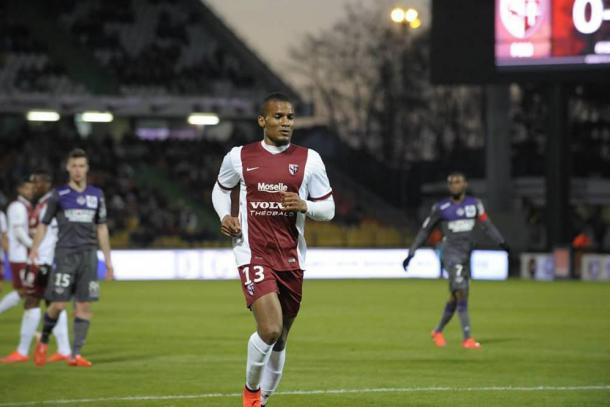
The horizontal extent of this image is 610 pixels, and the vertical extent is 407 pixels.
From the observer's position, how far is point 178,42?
176ft

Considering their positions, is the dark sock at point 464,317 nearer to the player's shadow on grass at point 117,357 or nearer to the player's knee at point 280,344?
the player's shadow on grass at point 117,357

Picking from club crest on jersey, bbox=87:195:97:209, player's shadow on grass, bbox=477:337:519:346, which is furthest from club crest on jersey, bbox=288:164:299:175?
player's shadow on grass, bbox=477:337:519:346

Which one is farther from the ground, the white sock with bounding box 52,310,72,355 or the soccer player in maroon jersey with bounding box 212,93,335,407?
the soccer player in maroon jersey with bounding box 212,93,335,407

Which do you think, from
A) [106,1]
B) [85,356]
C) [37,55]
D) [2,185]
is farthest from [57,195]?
[106,1]

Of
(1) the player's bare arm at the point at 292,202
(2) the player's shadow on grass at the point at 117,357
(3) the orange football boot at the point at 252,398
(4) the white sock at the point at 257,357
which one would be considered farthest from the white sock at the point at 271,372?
Result: (2) the player's shadow on grass at the point at 117,357

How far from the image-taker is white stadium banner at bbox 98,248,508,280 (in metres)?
38.4

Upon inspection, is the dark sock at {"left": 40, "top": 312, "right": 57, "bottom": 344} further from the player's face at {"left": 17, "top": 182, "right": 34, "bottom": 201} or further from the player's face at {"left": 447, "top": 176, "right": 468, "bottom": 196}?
the player's face at {"left": 447, "top": 176, "right": 468, "bottom": 196}

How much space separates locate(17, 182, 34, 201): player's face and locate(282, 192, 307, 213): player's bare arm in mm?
7748

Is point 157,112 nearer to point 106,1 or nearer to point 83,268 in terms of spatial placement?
point 106,1

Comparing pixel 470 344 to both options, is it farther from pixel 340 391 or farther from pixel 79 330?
pixel 79 330

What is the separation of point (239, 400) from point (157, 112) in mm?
37200

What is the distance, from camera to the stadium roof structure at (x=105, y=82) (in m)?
47.0

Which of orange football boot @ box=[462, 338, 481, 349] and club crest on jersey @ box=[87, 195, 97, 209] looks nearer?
club crest on jersey @ box=[87, 195, 97, 209]

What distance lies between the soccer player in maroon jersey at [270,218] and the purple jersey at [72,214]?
181 inches
